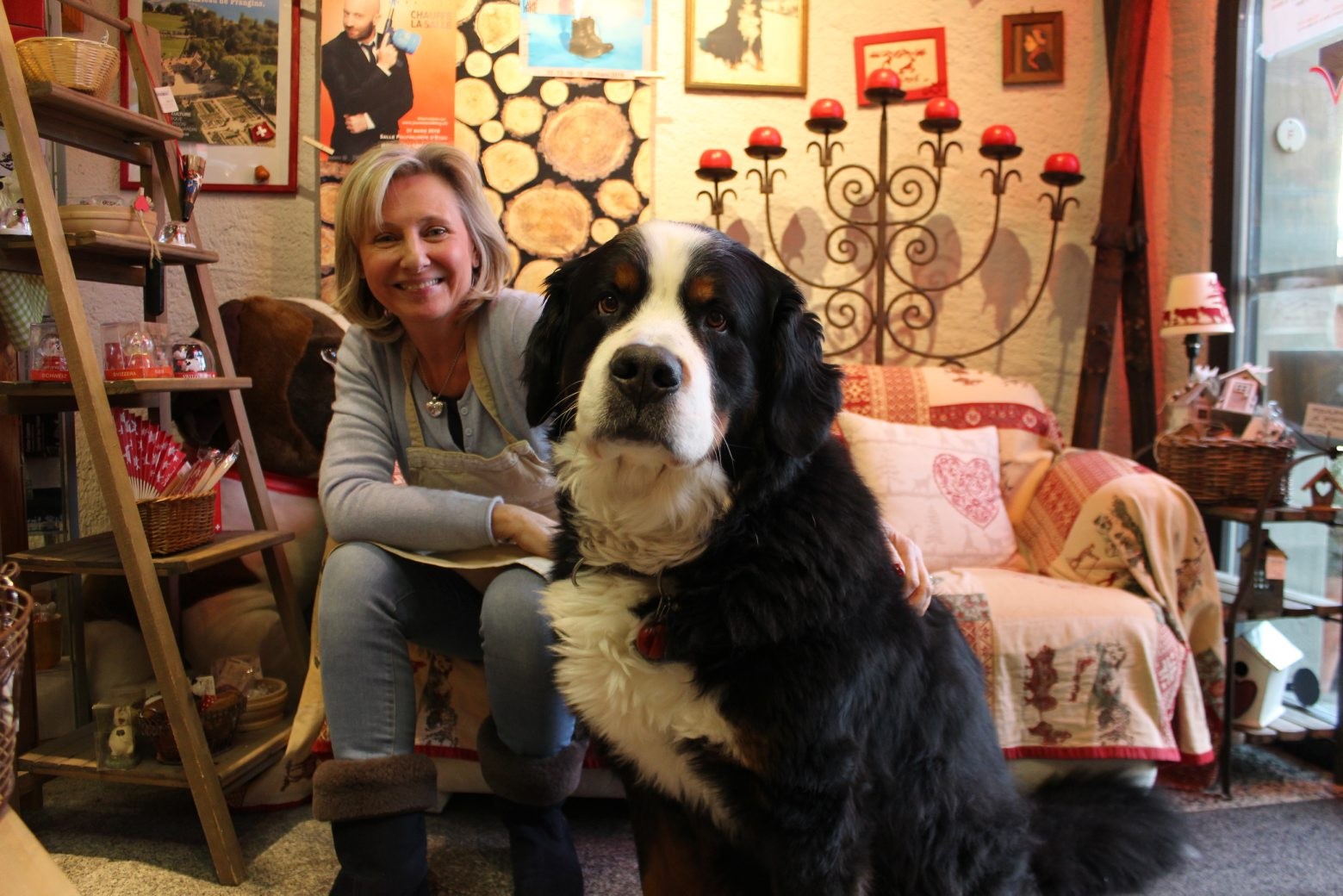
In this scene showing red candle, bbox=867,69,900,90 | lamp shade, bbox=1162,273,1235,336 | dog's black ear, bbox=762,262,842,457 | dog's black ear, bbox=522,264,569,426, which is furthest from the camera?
red candle, bbox=867,69,900,90

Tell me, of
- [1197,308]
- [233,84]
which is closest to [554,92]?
[233,84]

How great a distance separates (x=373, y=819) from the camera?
132 centimetres

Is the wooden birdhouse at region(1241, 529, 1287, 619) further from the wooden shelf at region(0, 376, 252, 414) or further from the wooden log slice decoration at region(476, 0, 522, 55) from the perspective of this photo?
the wooden log slice decoration at region(476, 0, 522, 55)

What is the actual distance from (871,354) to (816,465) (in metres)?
1.77

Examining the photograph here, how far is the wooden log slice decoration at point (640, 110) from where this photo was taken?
2.63 m

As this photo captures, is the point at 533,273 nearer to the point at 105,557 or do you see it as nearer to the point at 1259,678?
the point at 105,557

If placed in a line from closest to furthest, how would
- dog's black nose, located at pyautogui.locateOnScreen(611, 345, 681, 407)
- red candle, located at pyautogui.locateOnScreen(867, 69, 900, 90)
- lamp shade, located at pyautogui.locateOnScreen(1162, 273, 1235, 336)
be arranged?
dog's black nose, located at pyautogui.locateOnScreen(611, 345, 681, 407)
lamp shade, located at pyautogui.locateOnScreen(1162, 273, 1235, 336)
red candle, located at pyautogui.locateOnScreen(867, 69, 900, 90)

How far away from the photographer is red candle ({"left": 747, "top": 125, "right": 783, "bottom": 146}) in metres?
2.43

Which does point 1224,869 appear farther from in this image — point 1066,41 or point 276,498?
point 1066,41

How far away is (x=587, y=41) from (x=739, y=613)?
215 cm

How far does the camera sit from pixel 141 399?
1.91 m

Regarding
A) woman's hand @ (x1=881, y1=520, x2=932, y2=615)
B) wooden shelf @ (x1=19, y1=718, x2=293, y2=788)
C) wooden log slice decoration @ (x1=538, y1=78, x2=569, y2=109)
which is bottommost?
wooden shelf @ (x1=19, y1=718, x2=293, y2=788)

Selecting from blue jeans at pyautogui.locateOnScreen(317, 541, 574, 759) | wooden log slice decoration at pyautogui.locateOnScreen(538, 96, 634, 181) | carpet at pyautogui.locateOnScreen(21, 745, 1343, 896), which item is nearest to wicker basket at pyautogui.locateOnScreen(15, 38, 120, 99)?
blue jeans at pyautogui.locateOnScreen(317, 541, 574, 759)

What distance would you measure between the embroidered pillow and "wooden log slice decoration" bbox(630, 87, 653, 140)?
112cm
